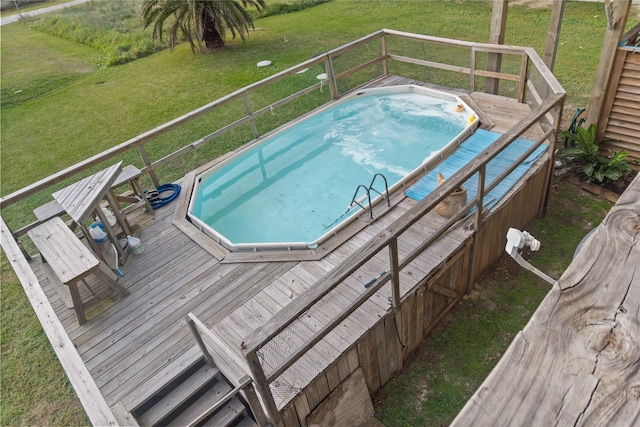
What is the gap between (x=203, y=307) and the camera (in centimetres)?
447

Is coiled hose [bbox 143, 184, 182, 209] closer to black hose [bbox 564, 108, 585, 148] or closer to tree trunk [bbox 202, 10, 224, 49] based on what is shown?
black hose [bbox 564, 108, 585, 148]

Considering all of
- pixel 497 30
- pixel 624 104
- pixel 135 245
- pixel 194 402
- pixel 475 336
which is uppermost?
pixel 497 30

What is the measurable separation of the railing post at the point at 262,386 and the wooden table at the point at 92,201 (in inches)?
112

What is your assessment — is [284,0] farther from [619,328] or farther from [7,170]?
[619,328]

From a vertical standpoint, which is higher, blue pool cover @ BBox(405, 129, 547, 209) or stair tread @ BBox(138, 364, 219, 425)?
blue pool cover @ BBox(405, 129, 547, 209)

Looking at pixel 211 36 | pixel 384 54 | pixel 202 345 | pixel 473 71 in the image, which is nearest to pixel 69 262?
pixel 202 345

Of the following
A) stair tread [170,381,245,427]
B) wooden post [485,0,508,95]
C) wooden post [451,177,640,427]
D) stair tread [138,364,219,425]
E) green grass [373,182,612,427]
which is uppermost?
wooden post [451,177,640,427]

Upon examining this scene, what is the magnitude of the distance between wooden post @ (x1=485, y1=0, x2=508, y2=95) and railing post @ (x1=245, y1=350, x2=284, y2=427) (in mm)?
6030

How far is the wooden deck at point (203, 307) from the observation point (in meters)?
3.77

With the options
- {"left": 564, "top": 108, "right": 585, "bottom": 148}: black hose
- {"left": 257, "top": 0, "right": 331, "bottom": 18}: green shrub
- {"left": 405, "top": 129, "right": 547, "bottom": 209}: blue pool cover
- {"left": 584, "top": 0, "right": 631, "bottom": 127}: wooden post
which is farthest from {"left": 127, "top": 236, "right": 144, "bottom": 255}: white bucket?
{"left": 257, "top": 0, "right": 331, "bottom": 18}: green shrub

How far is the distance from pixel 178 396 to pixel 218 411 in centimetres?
40

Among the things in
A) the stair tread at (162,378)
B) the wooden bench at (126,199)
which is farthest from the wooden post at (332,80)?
the stair tread at (162,378)

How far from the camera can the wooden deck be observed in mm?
3770

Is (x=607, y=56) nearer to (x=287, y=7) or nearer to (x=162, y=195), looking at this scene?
(x=162, y=195)
